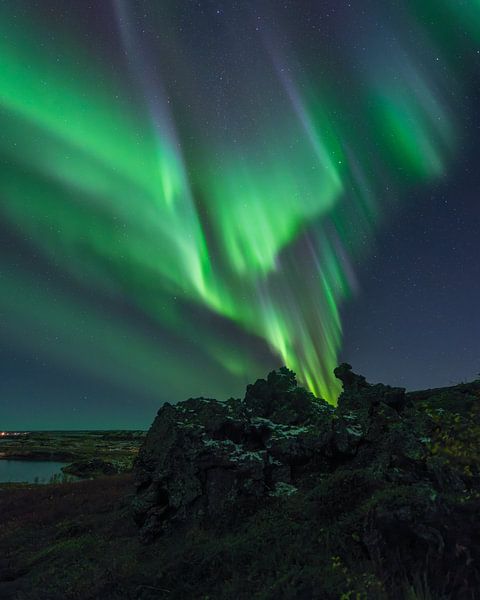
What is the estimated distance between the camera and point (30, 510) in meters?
28.4

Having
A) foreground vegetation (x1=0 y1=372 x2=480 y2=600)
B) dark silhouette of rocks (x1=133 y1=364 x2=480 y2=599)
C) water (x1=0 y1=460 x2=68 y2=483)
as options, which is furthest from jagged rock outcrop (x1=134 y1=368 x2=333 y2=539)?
water (x1=0 y1=460 x2=68 y2=483)

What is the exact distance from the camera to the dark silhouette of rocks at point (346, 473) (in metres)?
10.1

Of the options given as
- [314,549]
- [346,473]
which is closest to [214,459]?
[346,473]

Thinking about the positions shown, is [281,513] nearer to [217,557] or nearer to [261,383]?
[217,557]

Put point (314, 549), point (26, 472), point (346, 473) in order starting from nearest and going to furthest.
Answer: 1. point (314, 549)
2. point (346, 473)
3. point (26, 472)

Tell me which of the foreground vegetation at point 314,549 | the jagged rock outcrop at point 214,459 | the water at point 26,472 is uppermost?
the water at point 26,472

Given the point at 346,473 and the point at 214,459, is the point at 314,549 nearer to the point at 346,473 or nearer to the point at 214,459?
the point at 346,473

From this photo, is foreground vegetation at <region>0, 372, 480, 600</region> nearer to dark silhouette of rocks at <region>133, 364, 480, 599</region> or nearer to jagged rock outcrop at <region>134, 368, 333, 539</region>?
dark silhouette of rocks at <region>133, 364, 480, 599</region>

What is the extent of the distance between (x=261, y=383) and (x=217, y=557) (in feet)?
43.2

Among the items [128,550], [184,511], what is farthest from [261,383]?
[128,550]

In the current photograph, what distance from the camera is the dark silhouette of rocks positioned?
33.1ft

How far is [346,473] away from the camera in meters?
14.8

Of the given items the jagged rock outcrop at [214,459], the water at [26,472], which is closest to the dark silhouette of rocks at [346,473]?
the jagged rock outcrop at [214,459]

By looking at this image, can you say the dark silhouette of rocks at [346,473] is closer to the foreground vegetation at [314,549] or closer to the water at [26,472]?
the foreground vegetation at [314,549]
